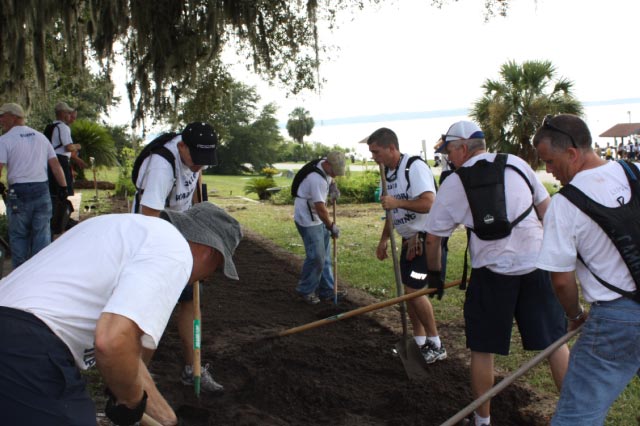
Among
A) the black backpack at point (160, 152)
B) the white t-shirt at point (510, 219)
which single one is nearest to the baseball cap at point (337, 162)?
the black backpack at point (160, 152)

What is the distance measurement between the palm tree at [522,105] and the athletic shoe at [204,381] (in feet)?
52.7

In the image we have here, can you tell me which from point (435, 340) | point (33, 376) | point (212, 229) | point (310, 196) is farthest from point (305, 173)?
point (33, 376)

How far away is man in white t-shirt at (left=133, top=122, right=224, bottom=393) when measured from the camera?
14.6 ft

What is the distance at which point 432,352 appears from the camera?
5.62 metres

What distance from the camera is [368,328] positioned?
22.3 feet

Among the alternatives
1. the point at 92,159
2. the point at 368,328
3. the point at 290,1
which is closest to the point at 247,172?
the point at 92,159

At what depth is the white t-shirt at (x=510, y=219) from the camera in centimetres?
405

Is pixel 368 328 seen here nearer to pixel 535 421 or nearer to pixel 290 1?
pixel 535 421

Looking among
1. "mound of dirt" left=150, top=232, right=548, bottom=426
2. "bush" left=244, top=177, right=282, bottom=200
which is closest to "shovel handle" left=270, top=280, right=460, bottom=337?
"mound of dirt" left=150, top=232, right=548, bottom=426

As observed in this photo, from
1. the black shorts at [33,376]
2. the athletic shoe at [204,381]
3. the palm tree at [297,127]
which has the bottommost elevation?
the athletic shoe at [204,381]

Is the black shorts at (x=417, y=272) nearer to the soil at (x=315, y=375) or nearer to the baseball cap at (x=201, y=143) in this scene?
the soil at (x=315, y=375)

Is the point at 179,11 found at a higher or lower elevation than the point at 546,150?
higher

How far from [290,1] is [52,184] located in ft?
15.2

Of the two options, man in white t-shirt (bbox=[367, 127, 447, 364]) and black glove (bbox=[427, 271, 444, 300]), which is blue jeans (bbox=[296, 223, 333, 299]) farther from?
black glove (bbox=[427, 271, 444, 300])
